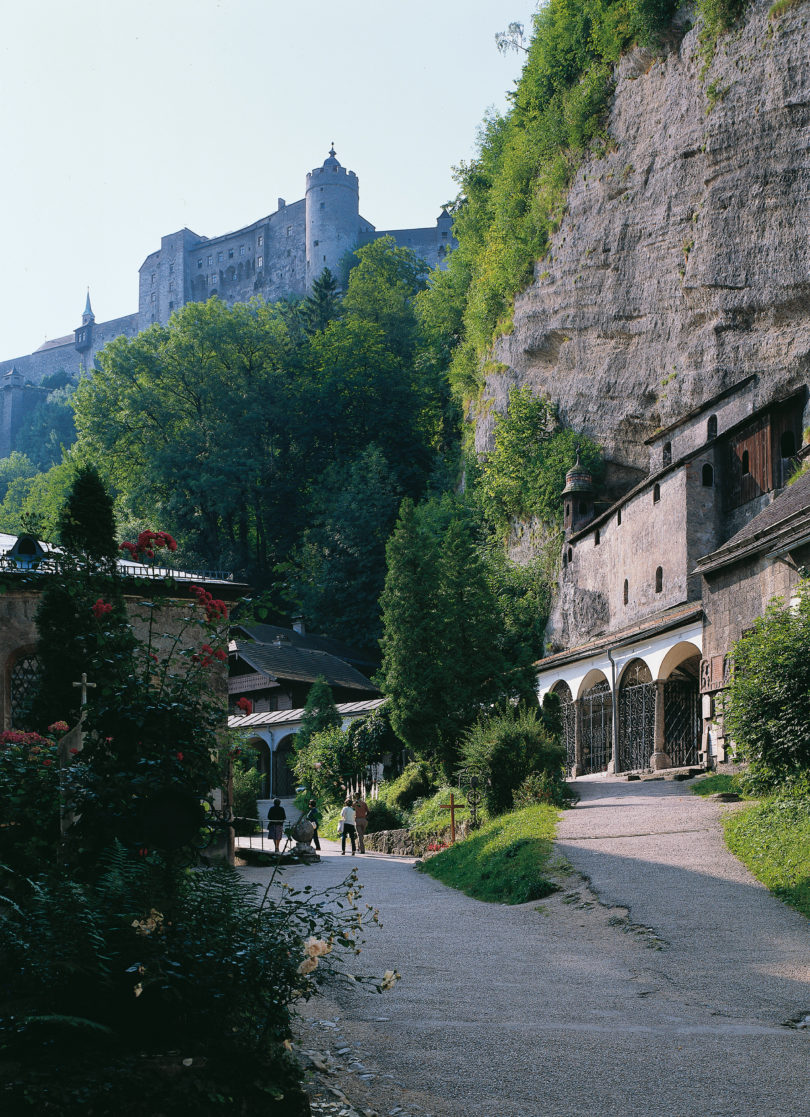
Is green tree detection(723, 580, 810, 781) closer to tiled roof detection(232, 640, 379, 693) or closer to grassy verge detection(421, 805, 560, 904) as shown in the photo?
grassy verge detection(421, 805, 560, 904)

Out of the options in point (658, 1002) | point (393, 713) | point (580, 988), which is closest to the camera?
point (658, 1002)

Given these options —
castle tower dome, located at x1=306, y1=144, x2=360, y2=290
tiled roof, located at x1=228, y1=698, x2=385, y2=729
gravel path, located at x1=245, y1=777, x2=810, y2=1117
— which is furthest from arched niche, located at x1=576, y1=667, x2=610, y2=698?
castle tower dome, located at x1=306, y1=144, x2=360, y2=290

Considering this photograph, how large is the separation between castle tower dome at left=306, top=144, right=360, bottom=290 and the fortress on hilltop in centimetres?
8

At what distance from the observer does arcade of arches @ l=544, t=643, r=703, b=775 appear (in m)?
26.0

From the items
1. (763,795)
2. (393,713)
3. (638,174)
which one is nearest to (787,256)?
(638,174)

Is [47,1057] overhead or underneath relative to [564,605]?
underneath

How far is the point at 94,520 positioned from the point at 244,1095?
13.6m

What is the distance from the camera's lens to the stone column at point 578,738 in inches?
1187

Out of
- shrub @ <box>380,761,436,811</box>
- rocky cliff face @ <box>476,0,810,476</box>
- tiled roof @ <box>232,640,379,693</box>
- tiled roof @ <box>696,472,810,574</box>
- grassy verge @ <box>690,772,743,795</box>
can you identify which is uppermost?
rocky cliff face @ <box>476,0,810,476</box>

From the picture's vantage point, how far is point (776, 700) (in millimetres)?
13586

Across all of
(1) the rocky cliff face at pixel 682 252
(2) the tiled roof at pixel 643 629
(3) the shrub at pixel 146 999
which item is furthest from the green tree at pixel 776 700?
(1) the rocky cliff face at pixel 682 252

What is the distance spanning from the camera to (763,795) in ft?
46.9

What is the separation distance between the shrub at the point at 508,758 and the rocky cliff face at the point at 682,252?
52.1 feet

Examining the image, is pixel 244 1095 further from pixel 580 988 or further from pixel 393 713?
pixel 393 713
